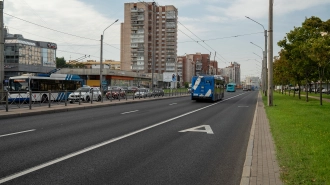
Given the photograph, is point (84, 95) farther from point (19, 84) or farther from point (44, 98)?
point (44, 98)

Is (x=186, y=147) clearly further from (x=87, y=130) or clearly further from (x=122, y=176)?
(x=87, y=130)

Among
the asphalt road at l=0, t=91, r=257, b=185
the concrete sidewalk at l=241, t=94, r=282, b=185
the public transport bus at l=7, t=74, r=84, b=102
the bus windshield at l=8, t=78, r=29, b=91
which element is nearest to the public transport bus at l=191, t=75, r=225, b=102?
the public transport bus at l=7, t=74, r=84, b=102

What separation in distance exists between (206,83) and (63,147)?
2391 cm

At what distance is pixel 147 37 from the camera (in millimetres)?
113250

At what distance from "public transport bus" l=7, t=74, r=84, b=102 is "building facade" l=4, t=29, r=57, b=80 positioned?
1620 inches

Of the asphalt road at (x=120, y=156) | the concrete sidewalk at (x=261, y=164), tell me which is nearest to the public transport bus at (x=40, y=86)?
the asphalt road at (x=120, y=156)

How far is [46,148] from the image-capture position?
23.8ft

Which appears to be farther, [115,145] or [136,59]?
[136,59]

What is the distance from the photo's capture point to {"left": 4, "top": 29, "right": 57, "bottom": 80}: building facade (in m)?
68.8

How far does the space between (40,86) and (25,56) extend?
4849cm

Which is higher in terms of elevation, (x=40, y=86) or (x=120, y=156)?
(x=40, y=86)

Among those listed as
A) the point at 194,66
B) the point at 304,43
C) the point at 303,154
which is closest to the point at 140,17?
the point at 194,66

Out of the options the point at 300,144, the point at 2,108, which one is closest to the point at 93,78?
the point at 2,108

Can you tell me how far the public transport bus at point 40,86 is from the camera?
17987 millimetres
